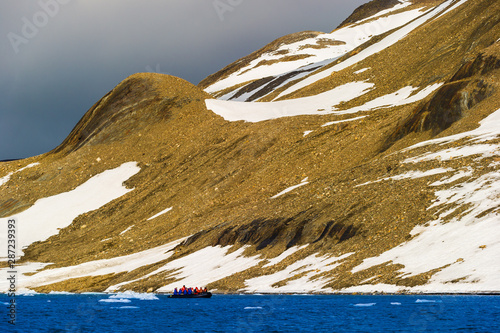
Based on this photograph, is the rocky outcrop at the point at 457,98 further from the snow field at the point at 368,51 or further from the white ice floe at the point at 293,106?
the snow field at the point at 368,51

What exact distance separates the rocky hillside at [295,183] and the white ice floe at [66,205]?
297mm

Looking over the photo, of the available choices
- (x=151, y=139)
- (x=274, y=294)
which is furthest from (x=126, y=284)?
(x=151, y=139)

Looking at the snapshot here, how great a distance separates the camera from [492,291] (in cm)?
4178

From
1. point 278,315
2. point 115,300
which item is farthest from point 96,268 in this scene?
point 278,315

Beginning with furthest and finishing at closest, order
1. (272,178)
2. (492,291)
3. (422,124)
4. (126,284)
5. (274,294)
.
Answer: (272,178) < (422,124) < (126,284) < (274,294) < (492,291)

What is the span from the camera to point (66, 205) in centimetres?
10244

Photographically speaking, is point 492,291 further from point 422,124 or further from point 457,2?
point 457,2

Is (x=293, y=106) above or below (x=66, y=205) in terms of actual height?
above

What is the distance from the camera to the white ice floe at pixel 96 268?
75.1 metres

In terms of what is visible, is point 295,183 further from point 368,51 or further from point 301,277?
point 368,51

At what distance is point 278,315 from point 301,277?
565 inches

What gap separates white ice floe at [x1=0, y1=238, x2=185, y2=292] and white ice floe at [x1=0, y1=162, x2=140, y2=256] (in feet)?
41.6

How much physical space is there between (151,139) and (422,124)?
54139mm

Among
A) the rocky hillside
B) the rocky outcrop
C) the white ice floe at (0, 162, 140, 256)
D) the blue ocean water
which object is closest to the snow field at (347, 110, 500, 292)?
the rocky hillside
